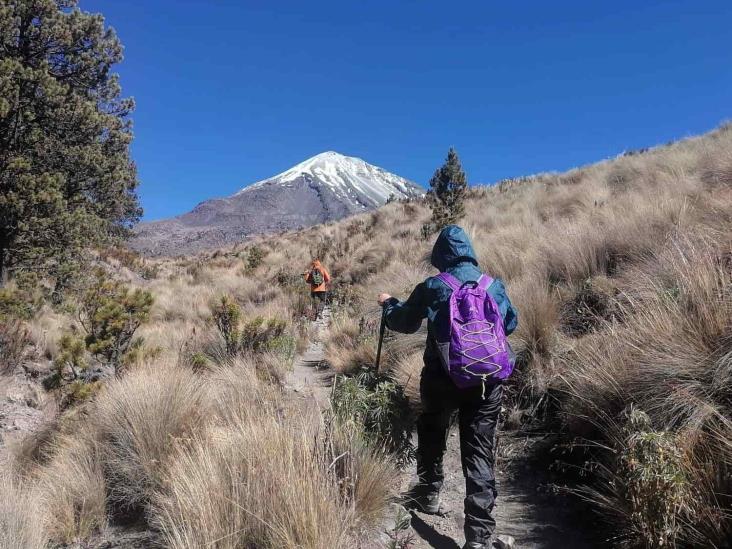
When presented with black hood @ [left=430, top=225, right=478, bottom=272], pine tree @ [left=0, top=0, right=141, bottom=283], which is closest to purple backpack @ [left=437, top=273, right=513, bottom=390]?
black hood @ [left=430, top=225, right=478, bottom=272]

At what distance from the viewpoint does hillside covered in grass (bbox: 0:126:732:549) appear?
217cm

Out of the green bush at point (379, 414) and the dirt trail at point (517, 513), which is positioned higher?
the green bush at point (379, 414)

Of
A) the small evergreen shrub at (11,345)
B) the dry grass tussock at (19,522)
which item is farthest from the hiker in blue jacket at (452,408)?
the small evergreen shrub at (11,345)

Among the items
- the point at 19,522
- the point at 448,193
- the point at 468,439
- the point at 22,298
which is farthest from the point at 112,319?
the point at 448,193

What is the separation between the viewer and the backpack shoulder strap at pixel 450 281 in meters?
2.88

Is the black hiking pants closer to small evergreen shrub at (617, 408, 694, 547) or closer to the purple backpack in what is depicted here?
the purple backpack

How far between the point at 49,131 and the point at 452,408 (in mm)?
10129

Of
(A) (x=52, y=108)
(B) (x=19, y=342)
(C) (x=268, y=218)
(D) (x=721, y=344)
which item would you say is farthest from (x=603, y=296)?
(C) (x=268, y=218)

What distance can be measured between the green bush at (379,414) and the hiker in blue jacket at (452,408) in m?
0.22

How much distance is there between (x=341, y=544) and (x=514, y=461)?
201 centimetres

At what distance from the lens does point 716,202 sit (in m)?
5.38

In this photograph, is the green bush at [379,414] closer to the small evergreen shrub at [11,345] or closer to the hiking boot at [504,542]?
the hiking boot at [504,542]

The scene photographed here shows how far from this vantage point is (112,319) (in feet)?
17.9

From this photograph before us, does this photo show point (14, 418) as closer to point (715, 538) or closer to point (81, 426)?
point (81, 426)
